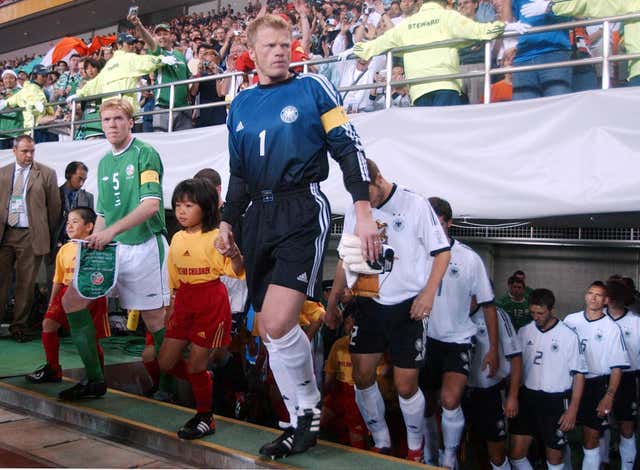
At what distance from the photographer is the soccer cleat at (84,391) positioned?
4.05 meters

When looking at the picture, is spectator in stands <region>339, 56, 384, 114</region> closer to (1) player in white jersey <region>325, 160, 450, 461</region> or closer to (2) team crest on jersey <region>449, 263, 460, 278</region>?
(2) team crest on jersey <region>449, 263, 460, 278</region>

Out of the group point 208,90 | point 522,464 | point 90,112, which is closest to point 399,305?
point 522,464

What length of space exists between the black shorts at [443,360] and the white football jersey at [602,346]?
1.49 metres

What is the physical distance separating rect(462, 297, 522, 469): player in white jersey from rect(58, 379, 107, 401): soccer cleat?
103 inches

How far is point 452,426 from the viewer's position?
4.35 m

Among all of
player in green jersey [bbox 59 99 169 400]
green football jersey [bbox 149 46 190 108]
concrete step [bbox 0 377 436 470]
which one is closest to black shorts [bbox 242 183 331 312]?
concrete step [bbox 0 377 436 470]

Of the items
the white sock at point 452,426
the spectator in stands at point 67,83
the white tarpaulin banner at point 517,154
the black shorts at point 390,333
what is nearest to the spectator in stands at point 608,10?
the white tarpaulin banner at point 517,154

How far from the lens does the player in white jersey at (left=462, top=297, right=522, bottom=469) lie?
4852mm

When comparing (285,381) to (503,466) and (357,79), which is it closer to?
(503,466)

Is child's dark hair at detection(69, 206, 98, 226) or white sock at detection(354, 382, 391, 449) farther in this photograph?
child's dark hair at detection(69, 206, 98, 226)

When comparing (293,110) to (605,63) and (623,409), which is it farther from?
(623,409)

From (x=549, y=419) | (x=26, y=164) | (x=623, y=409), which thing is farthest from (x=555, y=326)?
→ (x=26, y=164)

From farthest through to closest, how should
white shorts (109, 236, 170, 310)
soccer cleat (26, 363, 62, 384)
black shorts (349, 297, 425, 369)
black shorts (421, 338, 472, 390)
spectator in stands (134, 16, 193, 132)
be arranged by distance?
spectator in stands (134, 16, 193, 132)
soccer cleat (26, 363, 62, 384)
black shorts (421, 338, 472, 390)
white shorts (109, 236, 170, 310)
black shorts (349, 297, 425, 369)

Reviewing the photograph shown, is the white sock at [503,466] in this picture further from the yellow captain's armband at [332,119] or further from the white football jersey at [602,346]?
the yellow captain's armband at [332,119]
